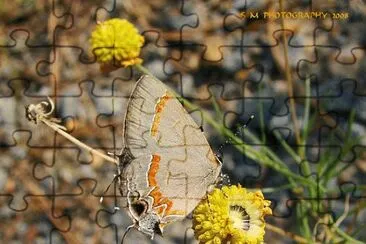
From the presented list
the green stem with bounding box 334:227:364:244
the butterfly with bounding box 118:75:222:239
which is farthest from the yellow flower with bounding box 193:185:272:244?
the green stem with bounding box 334:227:364:244

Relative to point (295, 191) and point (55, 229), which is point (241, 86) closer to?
point (295, 191)

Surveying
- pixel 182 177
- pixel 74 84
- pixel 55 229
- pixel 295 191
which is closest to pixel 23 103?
pixel 74 84

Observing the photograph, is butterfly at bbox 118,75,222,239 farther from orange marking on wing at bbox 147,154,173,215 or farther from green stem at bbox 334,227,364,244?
green stem at bbox 334,227,364,244

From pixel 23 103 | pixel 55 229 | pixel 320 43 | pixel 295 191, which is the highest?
pixel 320 43

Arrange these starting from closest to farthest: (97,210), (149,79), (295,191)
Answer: (149,79) → (295,191) → (97,210)
